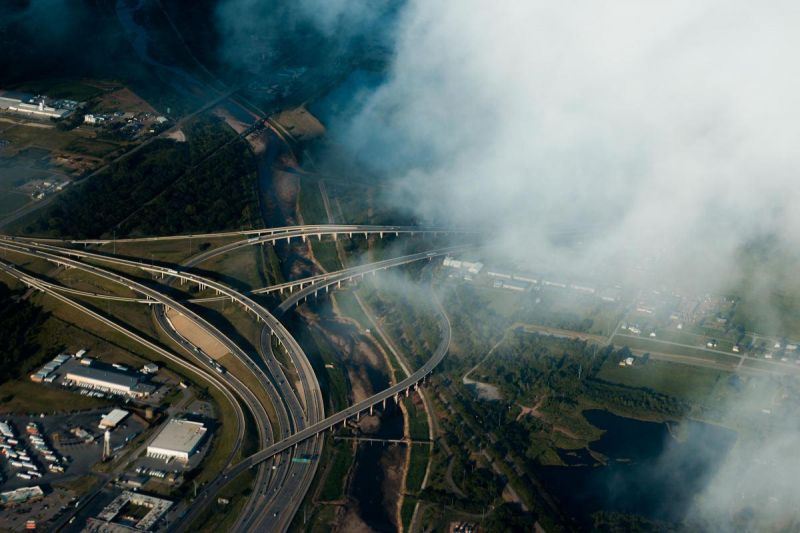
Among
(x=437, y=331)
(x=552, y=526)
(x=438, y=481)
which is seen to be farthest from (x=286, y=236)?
(x=552, y=526)

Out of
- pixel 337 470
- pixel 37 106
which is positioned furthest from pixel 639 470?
pixel 37 106

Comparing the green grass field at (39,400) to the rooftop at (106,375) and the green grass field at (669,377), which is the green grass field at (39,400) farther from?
the green grass field at (669,377)

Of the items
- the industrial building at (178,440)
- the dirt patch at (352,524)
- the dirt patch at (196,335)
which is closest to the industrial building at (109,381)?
the industrial building at (178,440)

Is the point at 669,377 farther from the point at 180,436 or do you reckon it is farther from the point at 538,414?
the point at 180,436

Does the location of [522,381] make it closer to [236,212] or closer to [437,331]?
[437,331]

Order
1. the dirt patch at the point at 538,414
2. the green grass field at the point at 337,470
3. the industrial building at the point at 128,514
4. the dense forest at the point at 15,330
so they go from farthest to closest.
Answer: the dense forest at the point at 15,330 → the dirt patch at the point at 538,414 → the green grass field at the point at 337,470 → the industrial building at the point at 128,514
